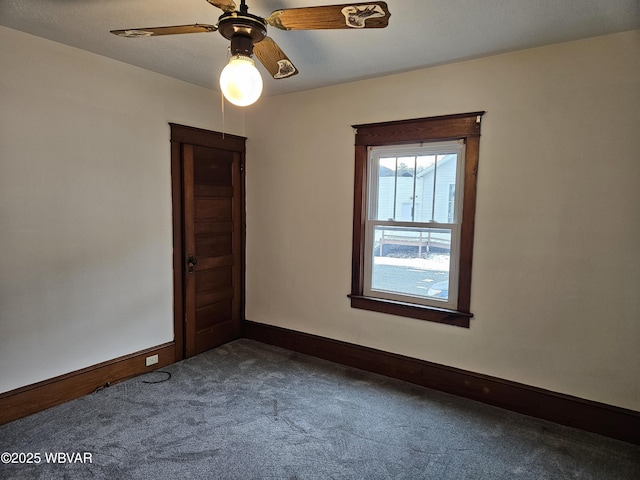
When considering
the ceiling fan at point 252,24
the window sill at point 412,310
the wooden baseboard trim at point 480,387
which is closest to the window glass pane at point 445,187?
the window sill at point 412,310

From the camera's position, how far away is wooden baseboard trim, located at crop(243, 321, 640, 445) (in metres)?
2.58

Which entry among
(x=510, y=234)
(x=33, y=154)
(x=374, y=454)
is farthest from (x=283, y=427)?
(x=33, y=154)

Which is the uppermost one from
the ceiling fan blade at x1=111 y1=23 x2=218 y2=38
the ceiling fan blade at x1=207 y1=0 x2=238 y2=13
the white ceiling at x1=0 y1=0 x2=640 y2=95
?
the white ceiling at x1=0 y1=0 x2=640 y2=95

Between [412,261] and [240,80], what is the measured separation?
7.26ft

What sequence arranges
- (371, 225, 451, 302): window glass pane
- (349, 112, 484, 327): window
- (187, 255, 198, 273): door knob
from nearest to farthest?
(349, 112, 484, 327): window < (371, 225, 451, 302): window glass pane < (187, 255, 198, 273): door knob

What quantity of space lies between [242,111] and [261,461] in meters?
3.41

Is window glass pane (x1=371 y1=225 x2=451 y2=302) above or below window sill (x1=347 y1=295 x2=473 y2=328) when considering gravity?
above

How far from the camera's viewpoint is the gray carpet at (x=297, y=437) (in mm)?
2225

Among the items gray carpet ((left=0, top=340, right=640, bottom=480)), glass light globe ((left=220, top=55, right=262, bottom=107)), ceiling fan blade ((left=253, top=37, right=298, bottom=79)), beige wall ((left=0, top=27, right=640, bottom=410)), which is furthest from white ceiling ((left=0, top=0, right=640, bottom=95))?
gray carpet ((left=0, top=340, right=640, bottom=480))

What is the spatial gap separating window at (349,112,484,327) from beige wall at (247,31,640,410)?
10cm

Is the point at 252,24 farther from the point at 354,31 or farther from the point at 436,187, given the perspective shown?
the point at 436,187

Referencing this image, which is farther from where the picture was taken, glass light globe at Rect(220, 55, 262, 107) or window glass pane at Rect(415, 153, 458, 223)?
window glass pane at Rect(415, 153, 458, 223)

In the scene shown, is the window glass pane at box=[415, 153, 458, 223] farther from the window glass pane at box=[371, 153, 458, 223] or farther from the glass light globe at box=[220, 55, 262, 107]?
the glass light globe at box=[220, 55, 262, 107]

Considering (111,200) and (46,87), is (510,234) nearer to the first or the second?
(111,200)
